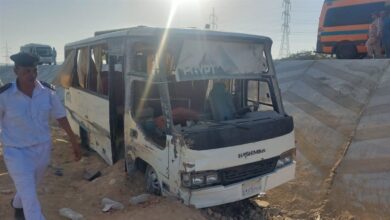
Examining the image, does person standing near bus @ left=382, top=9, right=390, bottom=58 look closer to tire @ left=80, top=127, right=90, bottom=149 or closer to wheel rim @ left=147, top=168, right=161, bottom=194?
tire @ left=80, top=127, right=90, bottom=149

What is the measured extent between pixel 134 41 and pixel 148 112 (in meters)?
0.98

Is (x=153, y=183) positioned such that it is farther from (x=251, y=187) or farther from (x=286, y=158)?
(x=286, y=158)

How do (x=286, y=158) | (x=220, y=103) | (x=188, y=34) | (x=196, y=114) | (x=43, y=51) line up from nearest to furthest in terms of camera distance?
(x=188, y=34)
(x=196, y=114)
(x=286, y=158)
(x=220, y=103)
(x=43, y=51)

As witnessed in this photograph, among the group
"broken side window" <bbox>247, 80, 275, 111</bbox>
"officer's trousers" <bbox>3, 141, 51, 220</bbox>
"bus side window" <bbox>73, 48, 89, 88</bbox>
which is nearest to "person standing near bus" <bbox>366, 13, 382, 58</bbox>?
"broken side window" <bbox>247, 80, 275, 111</bbox>

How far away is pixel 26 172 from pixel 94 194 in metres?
1.69

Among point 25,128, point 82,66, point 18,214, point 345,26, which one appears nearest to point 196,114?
point 25,128

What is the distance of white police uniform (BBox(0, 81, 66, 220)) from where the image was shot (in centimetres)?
390

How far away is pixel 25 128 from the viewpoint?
13.1 feet

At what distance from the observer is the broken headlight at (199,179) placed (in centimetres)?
433

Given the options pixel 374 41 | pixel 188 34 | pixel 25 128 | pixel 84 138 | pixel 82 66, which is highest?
pixel 188 34

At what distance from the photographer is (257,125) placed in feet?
15.6

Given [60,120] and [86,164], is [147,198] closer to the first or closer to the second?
[60,120]

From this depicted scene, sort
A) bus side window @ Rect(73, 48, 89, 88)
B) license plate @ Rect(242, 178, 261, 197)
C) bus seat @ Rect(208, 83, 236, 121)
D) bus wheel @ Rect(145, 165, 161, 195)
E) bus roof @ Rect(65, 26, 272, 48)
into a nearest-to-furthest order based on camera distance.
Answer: license plate @ Rect(242, 178, 261, 197) < bus roof @ Rect(65, 26, 272, 48) < bus wheel @ Rect(145, 165, 161, 195) < bus seat @ Rect(208, 83, 236, 121) < bus side window @ Rect(73, 48, 89, 88)

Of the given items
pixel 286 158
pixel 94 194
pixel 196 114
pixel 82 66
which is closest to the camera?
pixel 196 114
